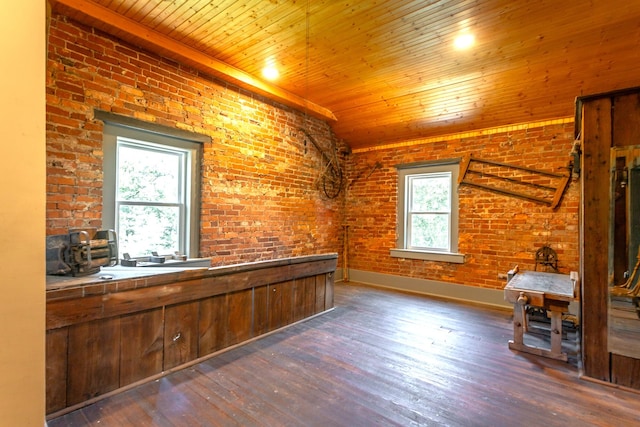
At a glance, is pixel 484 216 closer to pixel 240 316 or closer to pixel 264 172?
pixel 264 172

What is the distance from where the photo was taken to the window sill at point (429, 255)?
15.9ft

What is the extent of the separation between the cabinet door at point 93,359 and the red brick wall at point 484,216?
441 cm

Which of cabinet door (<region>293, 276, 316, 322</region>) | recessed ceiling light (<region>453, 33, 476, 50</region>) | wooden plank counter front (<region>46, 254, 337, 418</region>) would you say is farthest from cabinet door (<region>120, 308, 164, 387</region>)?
recessed ceiling light (<region>453, 33, 476, 50</region>)

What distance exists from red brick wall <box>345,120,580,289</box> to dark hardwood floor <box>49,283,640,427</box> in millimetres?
1649

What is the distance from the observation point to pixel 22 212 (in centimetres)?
99

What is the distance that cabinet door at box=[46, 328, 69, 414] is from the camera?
71.0 inches

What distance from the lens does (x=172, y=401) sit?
2010 millimetres

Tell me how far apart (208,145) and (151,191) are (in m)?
0.86

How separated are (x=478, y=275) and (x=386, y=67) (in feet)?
11.0

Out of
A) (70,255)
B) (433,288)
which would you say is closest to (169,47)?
(70,255)

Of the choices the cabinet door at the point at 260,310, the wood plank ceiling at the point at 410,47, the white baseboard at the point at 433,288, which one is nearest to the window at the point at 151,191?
the wood plank ceiling at the point at 410,47

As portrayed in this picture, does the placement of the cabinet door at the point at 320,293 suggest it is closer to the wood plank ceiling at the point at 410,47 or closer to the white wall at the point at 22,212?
the wood plank ceiling at the point at 410,47

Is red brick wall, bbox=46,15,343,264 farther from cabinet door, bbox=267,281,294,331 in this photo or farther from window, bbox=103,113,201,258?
cabinet door, bbox=267,281,294,331

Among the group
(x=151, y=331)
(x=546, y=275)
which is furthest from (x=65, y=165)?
(x=546, y=275)
